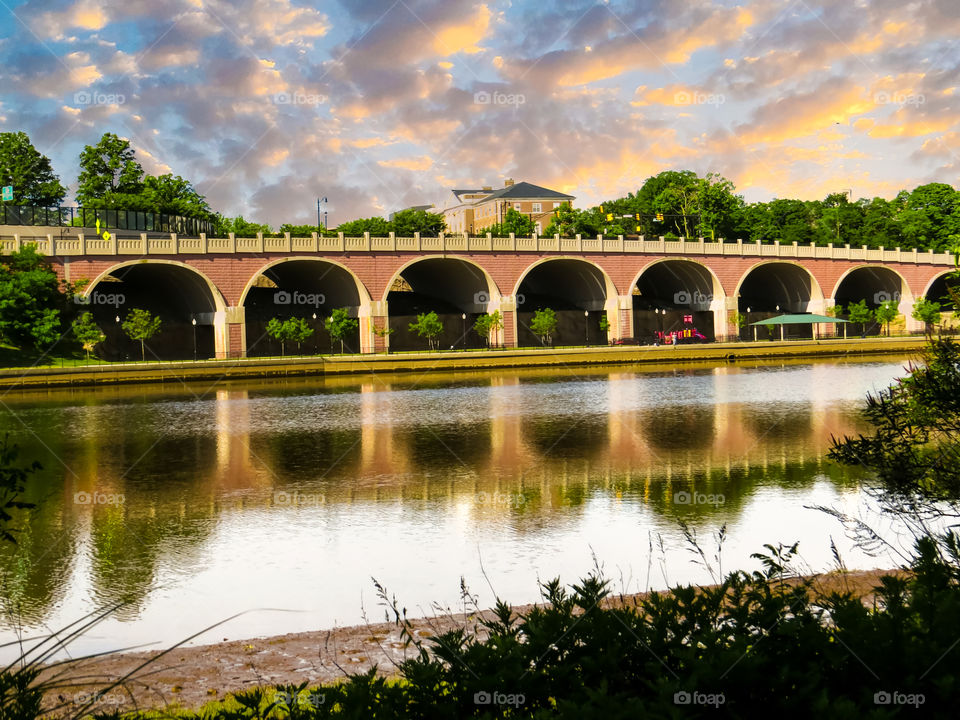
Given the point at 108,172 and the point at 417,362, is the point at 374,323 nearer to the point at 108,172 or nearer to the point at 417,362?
the point at 417,362

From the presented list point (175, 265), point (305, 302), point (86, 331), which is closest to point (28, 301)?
point (86, 331)

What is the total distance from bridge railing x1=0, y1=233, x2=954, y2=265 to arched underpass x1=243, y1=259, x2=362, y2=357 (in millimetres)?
3103

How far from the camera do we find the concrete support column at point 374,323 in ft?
240

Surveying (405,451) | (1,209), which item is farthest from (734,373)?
(1,209)

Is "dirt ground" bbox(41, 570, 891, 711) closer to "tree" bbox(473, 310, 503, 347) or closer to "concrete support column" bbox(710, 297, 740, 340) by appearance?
"tree" bbox(473, 310, 503, 347)

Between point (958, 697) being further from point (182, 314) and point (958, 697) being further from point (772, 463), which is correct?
point (182, 314)

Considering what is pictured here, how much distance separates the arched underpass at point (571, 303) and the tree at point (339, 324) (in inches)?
661

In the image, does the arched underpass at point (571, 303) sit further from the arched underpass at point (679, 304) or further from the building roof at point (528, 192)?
the building roof at point (528, 192)

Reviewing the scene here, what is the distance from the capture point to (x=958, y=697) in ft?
13.4

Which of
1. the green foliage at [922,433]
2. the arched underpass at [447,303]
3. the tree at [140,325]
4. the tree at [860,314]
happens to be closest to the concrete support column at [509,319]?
the arched underpass at [447,303]

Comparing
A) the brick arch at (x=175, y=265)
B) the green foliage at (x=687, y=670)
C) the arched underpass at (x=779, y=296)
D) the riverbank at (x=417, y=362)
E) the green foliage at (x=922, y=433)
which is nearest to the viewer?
the green foliage at (x=687, y=670)

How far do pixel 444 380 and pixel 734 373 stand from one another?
1682 cm

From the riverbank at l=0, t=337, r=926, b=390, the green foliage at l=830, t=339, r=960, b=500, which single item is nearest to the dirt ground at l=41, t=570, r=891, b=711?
the green foliage at l=830, t=339, r=960, b=500

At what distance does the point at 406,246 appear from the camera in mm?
74250
